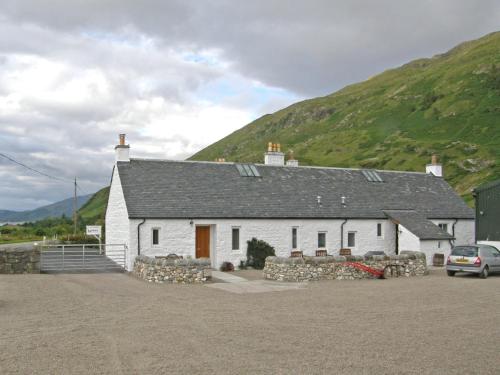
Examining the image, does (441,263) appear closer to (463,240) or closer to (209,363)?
(463,240)

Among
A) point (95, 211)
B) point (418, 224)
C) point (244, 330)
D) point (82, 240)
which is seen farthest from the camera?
point (95, 211)

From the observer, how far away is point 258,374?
9039 millimetres

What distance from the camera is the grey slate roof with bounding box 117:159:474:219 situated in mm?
27594

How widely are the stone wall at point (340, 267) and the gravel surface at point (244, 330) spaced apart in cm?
348

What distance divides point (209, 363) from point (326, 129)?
145 meters

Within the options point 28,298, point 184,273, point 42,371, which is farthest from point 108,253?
point 42,371

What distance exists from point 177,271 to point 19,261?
7.26 m

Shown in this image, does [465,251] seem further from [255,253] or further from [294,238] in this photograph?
[255,253]

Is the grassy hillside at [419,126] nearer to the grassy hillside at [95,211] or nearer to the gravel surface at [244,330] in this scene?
the grassy hillside at [95,211]

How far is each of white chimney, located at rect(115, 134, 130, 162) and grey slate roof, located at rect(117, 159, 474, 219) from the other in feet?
1.23

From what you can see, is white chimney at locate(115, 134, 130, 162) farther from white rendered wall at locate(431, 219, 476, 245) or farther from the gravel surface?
white rendered wall at locate(431, 219, 476, 245)

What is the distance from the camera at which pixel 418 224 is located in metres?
32.2

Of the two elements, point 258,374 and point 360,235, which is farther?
point 360,235

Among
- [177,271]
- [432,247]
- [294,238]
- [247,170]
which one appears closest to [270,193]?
[247,170]
